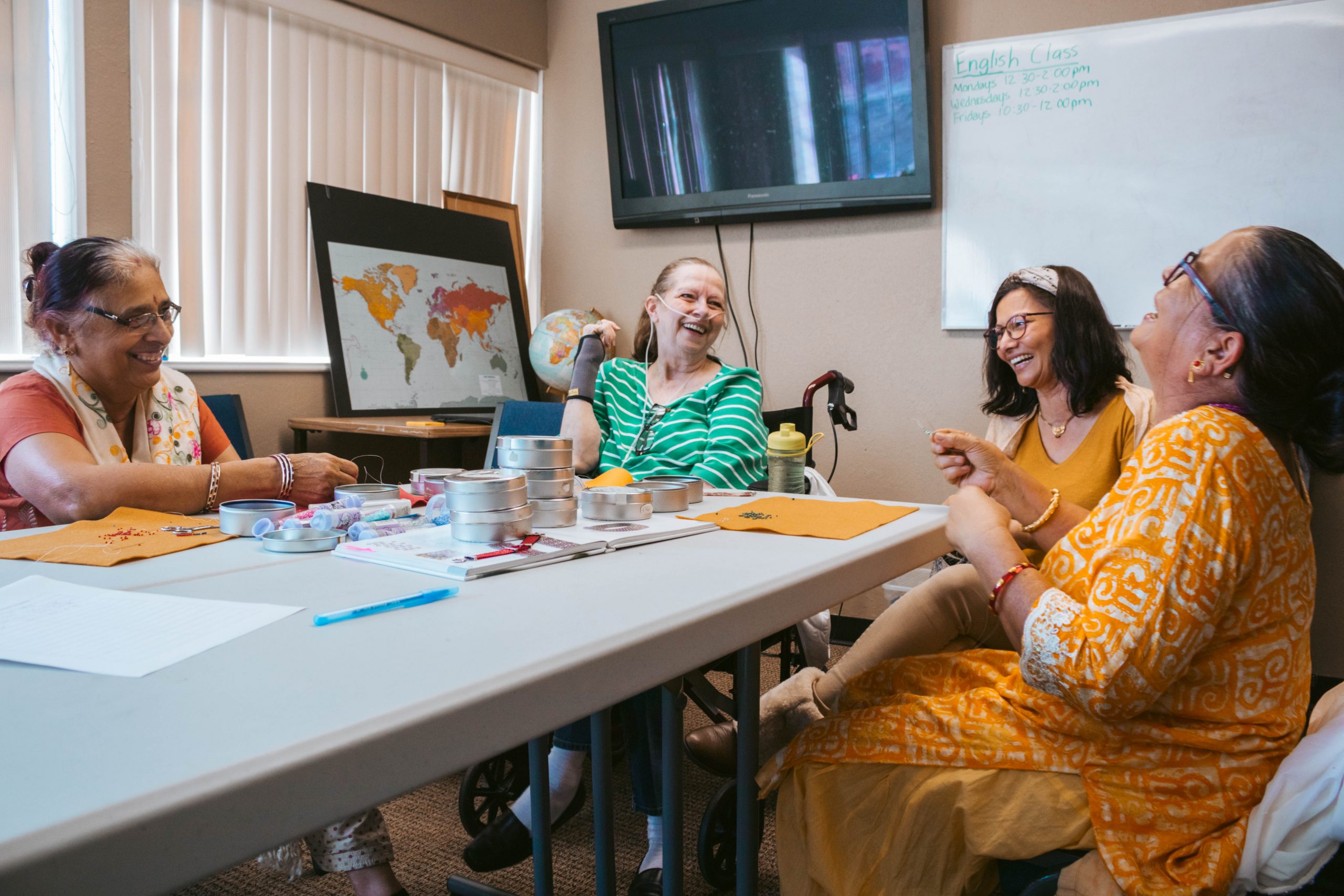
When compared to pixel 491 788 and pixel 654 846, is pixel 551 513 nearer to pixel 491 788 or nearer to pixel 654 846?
pixel 654 846

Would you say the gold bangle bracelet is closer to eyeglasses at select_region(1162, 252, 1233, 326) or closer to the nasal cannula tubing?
eyeglasses at select_region(1162, 252, 1233, 326)

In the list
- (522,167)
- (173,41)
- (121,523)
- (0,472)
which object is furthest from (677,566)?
(522,167)

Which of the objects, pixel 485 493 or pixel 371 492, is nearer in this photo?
pixel 485 493

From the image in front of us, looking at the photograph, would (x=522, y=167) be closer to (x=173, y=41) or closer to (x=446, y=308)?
(x=446, y=308)

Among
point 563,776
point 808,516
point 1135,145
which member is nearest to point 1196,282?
point 808,516

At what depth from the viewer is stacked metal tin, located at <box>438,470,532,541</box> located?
3.50 ft

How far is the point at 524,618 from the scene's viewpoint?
0.78m

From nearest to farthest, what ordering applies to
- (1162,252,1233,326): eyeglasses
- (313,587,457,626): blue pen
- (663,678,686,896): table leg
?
1. (313,587,457,626): blue pen
2. (1162,252,1233,326): eyeglasses
3. (663,678,686,896): table leg

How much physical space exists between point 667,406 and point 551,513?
3.12 ft

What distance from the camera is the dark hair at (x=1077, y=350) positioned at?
2.04m

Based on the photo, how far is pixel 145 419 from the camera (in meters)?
1.74

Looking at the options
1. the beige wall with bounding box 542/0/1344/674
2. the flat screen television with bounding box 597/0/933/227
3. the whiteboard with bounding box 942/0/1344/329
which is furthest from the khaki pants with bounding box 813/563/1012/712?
the flat screen television with bounding box 597/0/933/227

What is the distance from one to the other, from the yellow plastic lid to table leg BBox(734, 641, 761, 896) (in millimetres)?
843

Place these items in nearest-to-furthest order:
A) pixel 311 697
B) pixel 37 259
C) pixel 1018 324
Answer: pixel 311 697, pixel 37 259, pixel 1018 324
